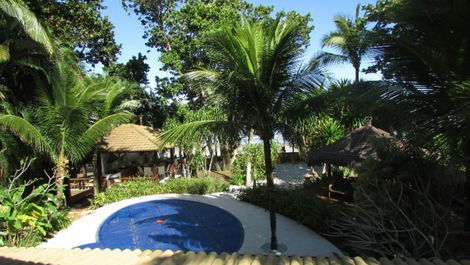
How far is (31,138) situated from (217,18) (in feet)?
40.1

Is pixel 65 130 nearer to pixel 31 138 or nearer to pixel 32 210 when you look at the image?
pixel 31 138

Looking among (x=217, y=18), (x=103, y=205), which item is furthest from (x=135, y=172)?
(x=217, y=18)

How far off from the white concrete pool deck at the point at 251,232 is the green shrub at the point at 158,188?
1093 mm

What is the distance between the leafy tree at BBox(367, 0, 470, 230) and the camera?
193 inches

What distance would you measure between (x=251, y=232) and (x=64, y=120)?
770 centimetres

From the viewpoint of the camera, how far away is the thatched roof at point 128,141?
17688 millimetres

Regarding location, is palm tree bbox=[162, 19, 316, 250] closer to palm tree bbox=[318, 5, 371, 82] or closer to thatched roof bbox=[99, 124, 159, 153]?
palm tree bbox=[318, 5, 371, 82]

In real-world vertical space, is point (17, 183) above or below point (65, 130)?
below

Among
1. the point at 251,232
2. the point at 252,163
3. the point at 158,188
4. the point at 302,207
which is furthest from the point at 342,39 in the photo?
the point at 158,188

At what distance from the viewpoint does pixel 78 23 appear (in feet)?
57.9

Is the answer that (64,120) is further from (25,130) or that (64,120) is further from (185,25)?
(185,25)

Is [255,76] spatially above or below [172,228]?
above

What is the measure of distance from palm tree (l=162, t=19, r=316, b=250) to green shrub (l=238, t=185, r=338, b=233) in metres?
2.15

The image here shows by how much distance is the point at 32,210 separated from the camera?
913cm
